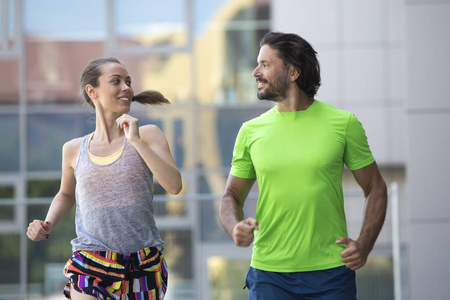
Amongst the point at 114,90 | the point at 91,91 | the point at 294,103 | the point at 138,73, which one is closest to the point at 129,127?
the point at 114,90

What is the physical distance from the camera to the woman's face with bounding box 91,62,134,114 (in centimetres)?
335

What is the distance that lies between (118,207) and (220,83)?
6990 millimetres

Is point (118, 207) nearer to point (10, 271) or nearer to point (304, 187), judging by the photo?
point (304, 187)

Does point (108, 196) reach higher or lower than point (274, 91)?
lower

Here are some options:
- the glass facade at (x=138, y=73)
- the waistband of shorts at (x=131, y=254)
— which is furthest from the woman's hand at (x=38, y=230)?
the glass facade at (x=138, y=73)

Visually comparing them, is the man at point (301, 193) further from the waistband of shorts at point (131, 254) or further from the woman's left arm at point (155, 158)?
the waistband of shorts at point (131, 254)

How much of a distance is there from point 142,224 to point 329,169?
0.82 m

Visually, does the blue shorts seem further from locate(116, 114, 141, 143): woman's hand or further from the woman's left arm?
locate(116, 114, 141, 143): woman's hand

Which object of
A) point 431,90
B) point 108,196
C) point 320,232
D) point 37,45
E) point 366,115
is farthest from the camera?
point 37,45

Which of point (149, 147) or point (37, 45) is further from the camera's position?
point (37, 45)

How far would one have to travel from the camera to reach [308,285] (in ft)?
9.91

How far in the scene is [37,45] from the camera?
33.5 feet

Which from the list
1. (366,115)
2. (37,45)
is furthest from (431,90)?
(37,45)

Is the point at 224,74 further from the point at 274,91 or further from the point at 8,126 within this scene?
the point at 274,91
